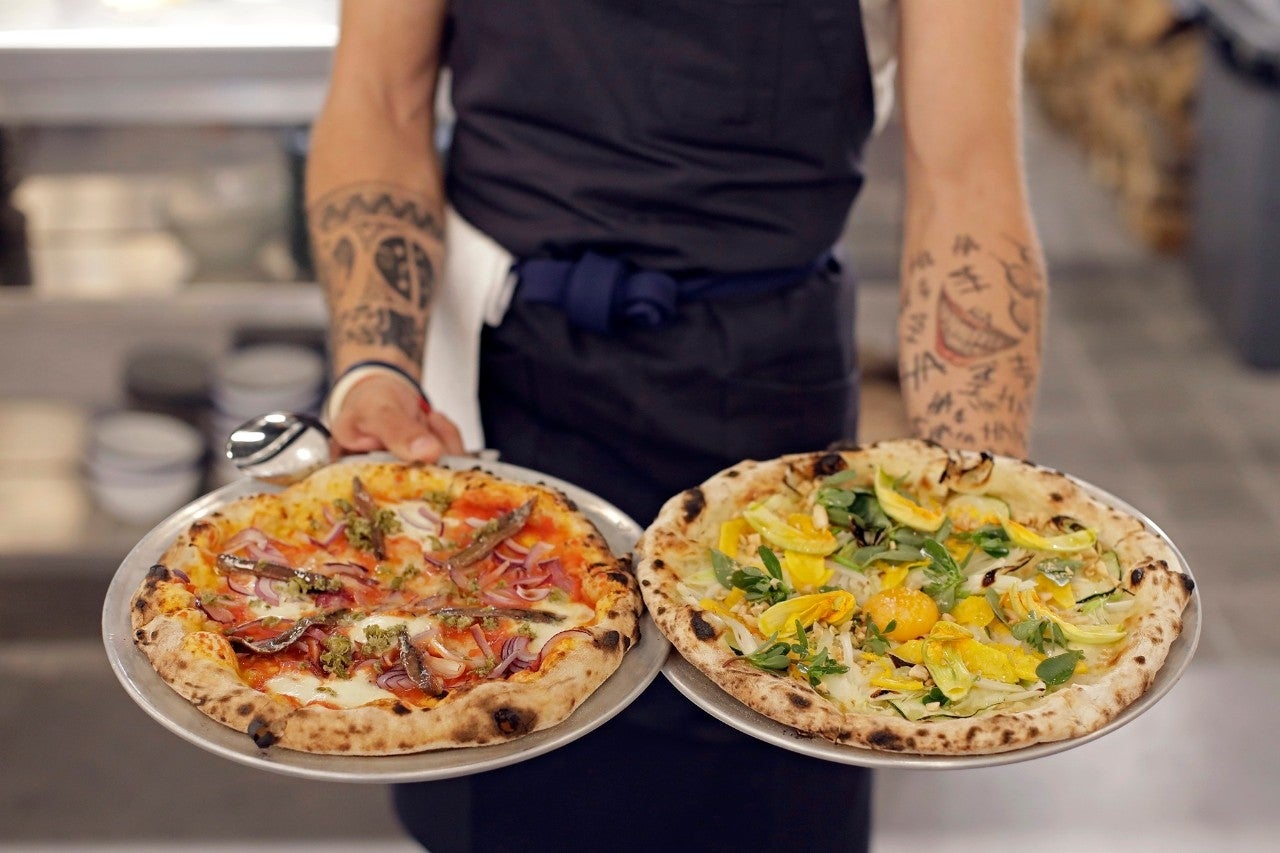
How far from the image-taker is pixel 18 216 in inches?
150

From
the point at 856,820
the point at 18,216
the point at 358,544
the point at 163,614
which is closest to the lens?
the point at 163,614

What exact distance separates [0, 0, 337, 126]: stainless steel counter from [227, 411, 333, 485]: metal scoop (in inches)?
59.7

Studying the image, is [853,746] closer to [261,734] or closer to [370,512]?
[261,734]

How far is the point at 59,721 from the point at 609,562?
282 cm

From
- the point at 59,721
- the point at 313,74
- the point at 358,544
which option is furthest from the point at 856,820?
the point at 59,721

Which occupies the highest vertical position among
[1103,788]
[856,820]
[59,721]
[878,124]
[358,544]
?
[878,124]

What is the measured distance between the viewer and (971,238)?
82.5 inches

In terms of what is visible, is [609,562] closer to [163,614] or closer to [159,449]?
[163,614]

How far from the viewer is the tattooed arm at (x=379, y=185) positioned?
2.31 metres

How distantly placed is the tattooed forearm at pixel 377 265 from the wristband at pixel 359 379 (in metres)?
0.06

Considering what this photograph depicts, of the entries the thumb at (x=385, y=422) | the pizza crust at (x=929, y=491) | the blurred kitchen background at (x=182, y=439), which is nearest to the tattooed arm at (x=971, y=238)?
the pizza crust at (x=929, y=491)

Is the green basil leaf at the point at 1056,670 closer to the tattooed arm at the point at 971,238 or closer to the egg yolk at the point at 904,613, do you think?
the egg yolk at the point at 904,613

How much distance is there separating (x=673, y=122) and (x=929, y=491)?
695mm

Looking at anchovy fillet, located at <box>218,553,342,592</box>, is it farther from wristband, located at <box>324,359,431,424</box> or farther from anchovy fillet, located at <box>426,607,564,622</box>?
wristband, located at <box>324,359,431,424</box>
